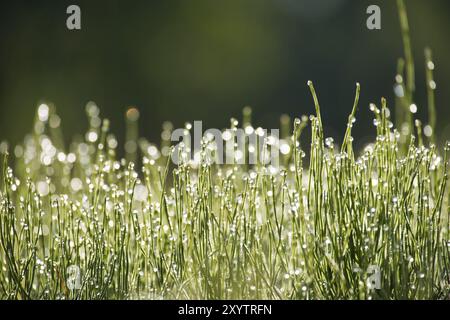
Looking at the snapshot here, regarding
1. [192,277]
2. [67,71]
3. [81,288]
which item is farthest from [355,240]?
[67,71]

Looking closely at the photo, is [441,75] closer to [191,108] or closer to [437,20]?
[437,20]

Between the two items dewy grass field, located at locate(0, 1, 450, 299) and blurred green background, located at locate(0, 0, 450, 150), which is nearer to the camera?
dewy grass field, located at locate(0, 1, 450, 299)

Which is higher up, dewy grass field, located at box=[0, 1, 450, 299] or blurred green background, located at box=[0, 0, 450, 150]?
blurred green background, located at box=[0, 0, 450, 150]

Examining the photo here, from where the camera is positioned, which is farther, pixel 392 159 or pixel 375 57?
pixel 375 57

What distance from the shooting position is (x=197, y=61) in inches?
364

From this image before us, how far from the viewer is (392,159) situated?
4.51 ft

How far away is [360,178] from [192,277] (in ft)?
1.34

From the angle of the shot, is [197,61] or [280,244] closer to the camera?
[280,244]

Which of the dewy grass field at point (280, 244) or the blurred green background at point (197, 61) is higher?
the blurred green background at point (197, 61)

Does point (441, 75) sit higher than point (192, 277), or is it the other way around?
point (441, 75)

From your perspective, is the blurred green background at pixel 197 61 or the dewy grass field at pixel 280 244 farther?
the blurred green background at pixel 197 61

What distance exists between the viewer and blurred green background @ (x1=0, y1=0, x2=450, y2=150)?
8.38 m

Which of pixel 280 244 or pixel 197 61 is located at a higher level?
pixel 197 61

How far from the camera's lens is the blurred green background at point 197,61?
8383 mm
